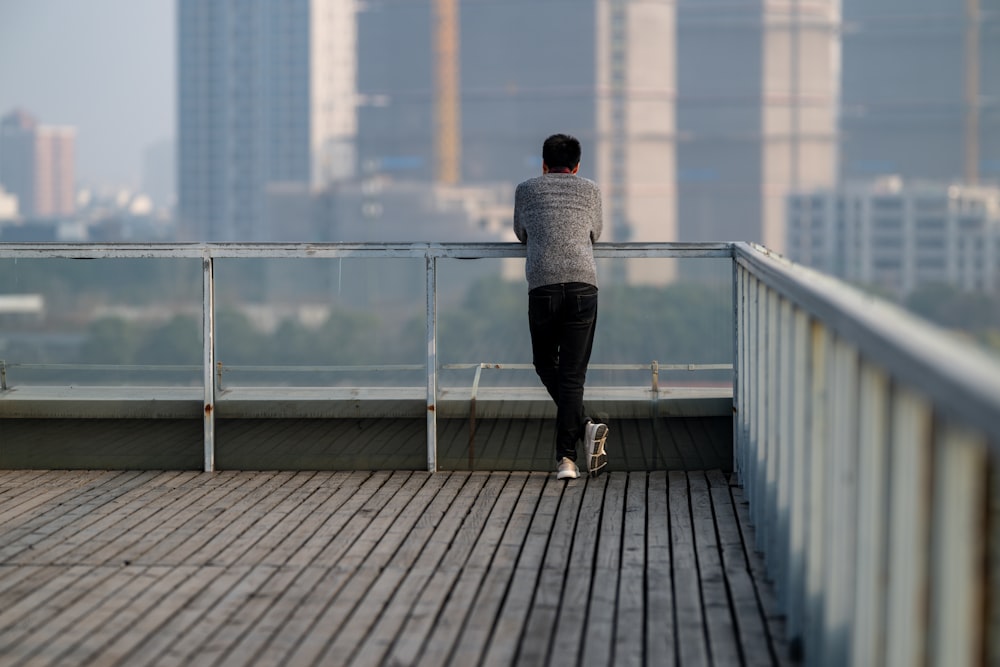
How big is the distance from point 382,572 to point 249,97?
158 metres

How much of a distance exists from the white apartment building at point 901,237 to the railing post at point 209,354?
114 metres

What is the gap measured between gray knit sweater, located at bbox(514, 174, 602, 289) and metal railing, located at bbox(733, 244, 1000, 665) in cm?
160

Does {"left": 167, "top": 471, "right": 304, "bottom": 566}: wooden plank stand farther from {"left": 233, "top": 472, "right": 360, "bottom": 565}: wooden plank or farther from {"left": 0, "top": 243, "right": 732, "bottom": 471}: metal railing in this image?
{"left": 0, "top": 243, "right": 732, "bottom": 471}: metal railing

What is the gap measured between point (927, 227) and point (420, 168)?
4440 cm

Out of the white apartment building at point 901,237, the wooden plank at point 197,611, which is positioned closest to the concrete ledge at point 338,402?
the wooden plank at point 197,611

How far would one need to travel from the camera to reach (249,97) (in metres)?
156

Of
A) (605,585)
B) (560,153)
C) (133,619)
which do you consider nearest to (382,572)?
(605,585)

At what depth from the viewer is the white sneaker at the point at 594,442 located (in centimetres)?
484

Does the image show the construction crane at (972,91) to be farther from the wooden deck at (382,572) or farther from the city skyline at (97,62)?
the wooden deck at (382,572)

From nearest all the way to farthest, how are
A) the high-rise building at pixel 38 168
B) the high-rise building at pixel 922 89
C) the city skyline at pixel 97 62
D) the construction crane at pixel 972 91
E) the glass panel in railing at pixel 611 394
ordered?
1. the glass panel in railing at pixel 611 394
2. the construction crane at pixel 972 91
3. the high-rise building at pixel 922 89
4. the city skyline at pixel 97 62
5. the high-rise building at pixel 38 168

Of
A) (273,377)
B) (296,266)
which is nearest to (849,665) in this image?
(273,377)

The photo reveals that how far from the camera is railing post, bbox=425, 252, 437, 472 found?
507cm

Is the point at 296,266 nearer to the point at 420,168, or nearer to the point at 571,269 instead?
Result: the point at 571,269

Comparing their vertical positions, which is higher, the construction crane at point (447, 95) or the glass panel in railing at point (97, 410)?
the construction crane at point (447, 95)
